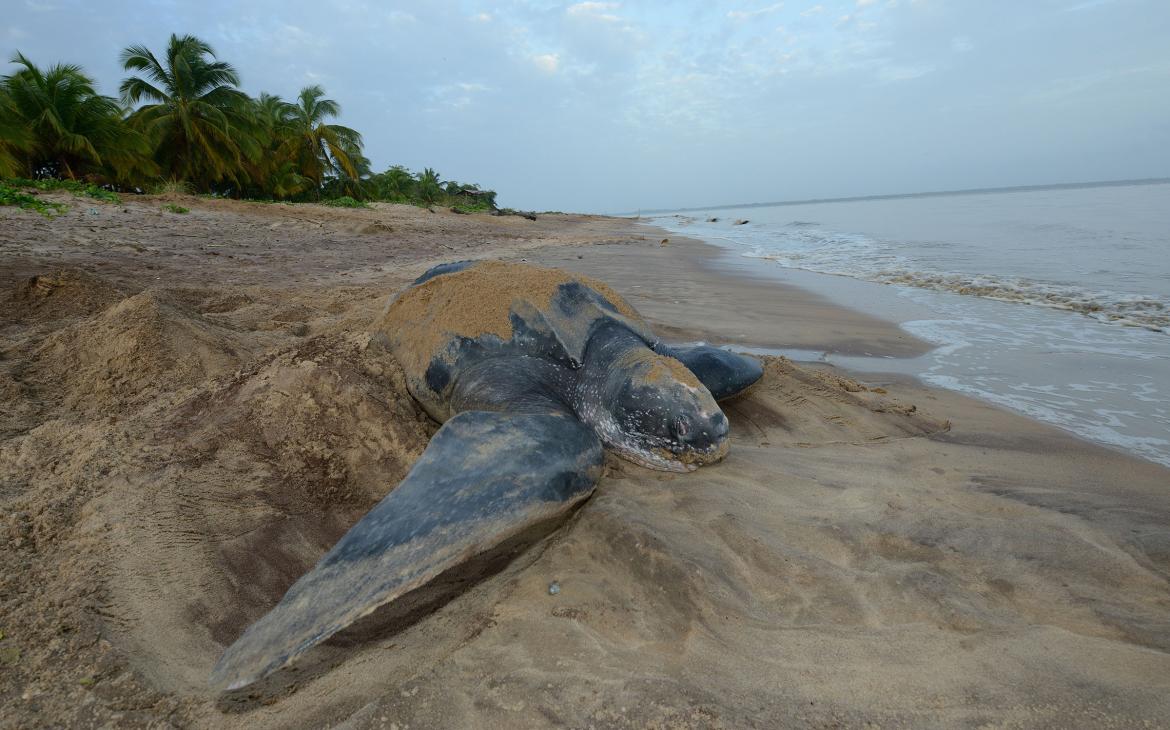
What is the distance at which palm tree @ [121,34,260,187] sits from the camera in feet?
62.3

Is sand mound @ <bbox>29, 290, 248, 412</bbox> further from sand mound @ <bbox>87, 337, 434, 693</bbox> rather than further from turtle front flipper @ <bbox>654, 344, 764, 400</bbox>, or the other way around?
turtle front flipper @ <bbox>654, 344, 764, 400</bbox>

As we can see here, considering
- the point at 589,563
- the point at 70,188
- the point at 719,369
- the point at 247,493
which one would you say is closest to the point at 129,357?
the point at 247,493

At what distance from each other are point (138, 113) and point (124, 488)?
81.2 feet

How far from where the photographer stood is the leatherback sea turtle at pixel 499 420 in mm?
1268

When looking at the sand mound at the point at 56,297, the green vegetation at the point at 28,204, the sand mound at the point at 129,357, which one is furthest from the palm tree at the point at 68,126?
the sand mound at the point at 129,357

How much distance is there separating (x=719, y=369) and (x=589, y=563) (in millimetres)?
1655

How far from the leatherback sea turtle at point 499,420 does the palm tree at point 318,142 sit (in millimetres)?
25137

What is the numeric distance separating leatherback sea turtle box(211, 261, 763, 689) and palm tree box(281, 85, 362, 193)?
2514 centimetres

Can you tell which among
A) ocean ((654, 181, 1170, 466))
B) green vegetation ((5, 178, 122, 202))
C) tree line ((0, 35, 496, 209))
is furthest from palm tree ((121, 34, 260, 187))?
ocean ((654, 181, 1170, 466))

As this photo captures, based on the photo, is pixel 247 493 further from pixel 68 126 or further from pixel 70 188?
pixel 68 126

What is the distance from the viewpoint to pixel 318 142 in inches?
982

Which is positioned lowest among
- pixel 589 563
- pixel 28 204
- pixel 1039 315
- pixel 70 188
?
pixel 1039 315

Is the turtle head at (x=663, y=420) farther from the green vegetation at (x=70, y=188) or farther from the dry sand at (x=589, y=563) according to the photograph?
the green vegetation at (x=70, y=188)

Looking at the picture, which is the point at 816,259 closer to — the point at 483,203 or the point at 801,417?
the point at 801,417
